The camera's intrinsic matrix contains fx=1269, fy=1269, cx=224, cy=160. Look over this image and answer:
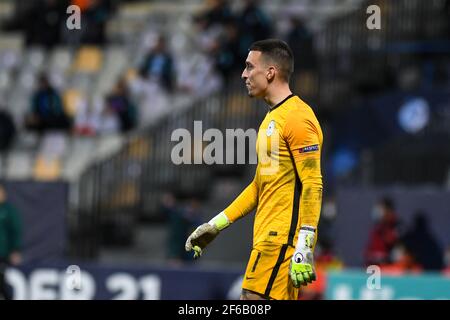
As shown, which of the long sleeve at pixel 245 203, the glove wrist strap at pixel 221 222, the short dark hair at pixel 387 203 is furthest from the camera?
the short dark hair at pixel 387 203

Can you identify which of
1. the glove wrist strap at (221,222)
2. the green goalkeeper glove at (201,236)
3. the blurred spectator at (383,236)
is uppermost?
the glove wrist strap at (221,222)

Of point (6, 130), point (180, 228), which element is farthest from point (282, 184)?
point (6, 130)

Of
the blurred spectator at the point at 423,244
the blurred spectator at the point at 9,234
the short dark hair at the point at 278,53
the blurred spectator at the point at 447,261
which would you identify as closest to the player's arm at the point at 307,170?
the short dark hair at the point at 278,53

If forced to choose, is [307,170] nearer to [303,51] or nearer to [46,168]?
[303,51]

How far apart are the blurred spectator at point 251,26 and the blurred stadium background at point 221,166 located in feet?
0.07

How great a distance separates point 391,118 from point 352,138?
638 millimetres

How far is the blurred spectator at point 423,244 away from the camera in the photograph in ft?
56.7

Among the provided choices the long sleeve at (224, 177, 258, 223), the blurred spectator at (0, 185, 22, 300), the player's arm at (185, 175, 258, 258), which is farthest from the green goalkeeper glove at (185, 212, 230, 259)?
the blurred spectator at (0, 185, 22, 300)

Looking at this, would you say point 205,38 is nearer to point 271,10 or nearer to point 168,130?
point 271,10

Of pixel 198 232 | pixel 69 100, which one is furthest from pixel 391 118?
pixel 198 232

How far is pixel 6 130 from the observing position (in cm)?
2169

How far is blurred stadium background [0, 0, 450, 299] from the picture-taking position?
16.9 meters

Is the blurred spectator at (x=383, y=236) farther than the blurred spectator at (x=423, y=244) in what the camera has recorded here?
No

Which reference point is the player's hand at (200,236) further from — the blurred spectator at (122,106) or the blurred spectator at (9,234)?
the blurred spectator at (122,106)
